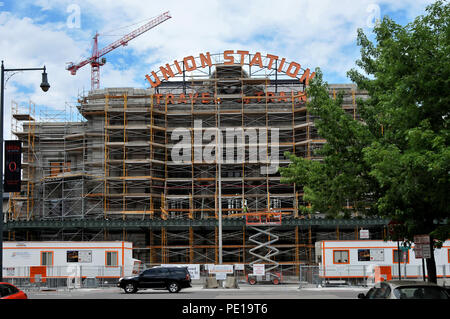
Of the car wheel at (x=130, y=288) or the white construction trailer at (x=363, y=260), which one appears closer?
the car wheel at (x=130, y=288)

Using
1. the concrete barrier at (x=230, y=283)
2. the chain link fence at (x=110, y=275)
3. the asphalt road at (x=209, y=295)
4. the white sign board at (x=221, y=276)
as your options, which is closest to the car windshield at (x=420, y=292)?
the asphalt road at (x=209, y=295)

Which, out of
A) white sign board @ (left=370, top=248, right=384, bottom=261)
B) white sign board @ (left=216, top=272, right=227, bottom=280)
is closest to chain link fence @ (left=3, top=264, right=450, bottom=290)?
white sign board @ (left=216, top=272, right=227, bottom=280)

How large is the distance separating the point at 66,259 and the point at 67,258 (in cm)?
10

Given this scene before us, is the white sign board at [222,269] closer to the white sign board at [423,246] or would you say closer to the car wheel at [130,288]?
the car wheel at [130,288]

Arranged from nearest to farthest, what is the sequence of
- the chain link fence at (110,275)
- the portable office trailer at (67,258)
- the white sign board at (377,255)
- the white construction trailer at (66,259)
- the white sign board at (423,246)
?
1. the white sign board at (423,246)
2. the chain link fence at (110,275)
3. the white construction trailer at (66,259)
4. the portable office trailer at (67,258)
5. the white sign board at (377,255)

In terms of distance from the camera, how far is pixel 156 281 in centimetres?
3119

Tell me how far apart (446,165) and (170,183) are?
50662 mm

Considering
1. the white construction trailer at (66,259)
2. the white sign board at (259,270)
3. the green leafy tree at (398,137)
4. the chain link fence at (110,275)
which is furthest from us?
the white sign board at (259,270)

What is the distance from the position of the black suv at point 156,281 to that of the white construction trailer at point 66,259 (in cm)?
785

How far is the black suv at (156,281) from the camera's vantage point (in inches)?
1226

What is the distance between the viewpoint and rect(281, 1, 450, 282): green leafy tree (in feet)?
50.9

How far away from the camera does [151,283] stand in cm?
3116

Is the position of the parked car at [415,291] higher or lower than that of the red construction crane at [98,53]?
lower
